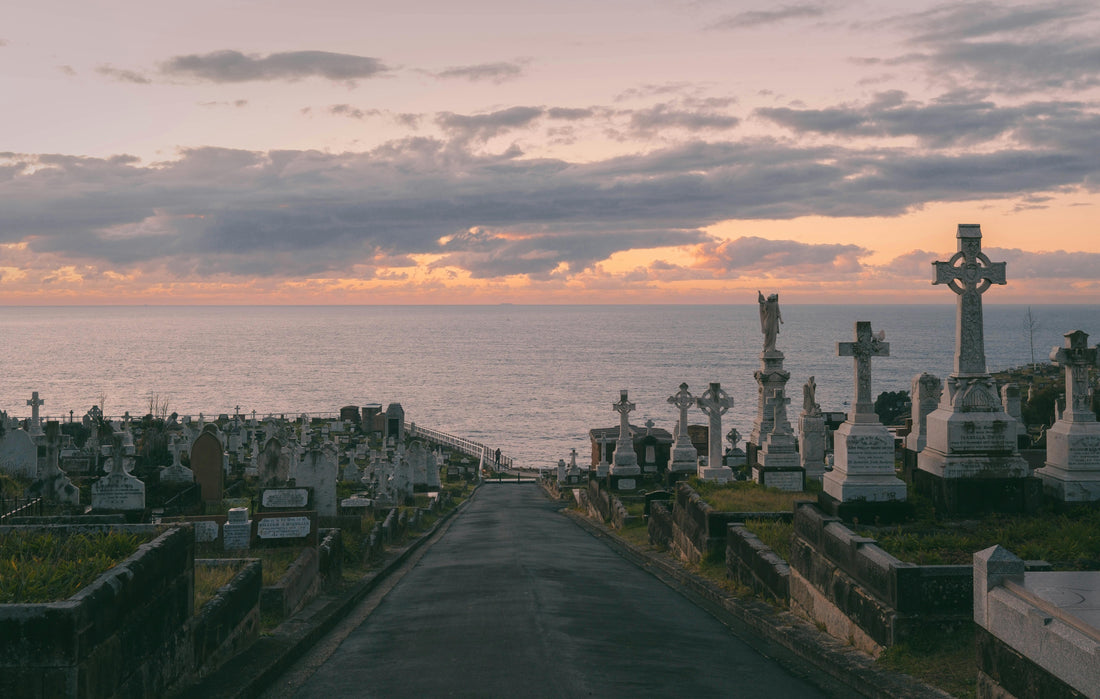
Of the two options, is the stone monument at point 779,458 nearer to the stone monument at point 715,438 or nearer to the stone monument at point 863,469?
the stone monument at point 715,438

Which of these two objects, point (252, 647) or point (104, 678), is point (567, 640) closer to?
point (252, 647)

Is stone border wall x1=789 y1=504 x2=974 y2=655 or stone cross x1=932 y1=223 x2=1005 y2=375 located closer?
stone border wall x1=789 y1=504 x2=974 y2=655

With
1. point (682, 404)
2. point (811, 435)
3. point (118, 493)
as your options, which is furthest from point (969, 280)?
point (682, 404)

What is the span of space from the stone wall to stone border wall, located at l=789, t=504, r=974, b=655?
19.1 inches

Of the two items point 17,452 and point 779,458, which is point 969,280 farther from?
point 17,452

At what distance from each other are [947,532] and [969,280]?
13.4 feet

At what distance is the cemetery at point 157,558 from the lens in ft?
20.2

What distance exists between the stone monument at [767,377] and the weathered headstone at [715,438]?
1.05 meters

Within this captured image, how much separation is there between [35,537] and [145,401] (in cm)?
11458

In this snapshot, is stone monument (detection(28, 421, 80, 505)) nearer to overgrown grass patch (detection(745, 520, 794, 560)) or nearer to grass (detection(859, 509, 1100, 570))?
overgrown grass patch (detection(745, 520, 794, 560))

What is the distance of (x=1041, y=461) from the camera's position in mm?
27969

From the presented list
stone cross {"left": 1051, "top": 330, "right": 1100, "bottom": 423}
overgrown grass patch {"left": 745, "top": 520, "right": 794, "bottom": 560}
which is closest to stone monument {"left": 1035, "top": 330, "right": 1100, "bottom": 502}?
stone cross {"left": 1051, "top": 330, "right": 1100, "bottom": 423}

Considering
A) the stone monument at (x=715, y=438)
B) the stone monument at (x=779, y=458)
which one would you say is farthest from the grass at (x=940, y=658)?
the stone monument at (x=715, y=438)

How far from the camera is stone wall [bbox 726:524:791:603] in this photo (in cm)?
1262
